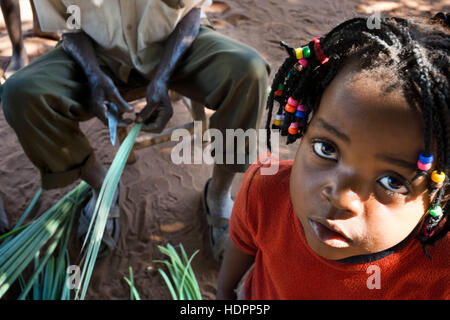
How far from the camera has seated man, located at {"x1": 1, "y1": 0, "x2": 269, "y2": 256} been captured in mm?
1815

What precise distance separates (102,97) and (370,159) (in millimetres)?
1526

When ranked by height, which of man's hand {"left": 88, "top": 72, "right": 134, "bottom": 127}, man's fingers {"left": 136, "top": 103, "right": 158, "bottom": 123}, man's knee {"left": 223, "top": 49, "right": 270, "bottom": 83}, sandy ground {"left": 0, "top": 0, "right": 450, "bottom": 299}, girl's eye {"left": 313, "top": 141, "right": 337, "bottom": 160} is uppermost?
girl's eye {"left": 313, "top": 141, "right": 337, "bottom": 160}

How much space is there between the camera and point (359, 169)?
2.47 feet

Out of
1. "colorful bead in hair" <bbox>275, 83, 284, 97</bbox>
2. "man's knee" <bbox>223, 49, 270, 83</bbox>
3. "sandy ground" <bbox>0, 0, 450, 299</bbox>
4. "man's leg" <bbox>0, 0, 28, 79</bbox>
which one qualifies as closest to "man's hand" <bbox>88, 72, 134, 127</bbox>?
"man's knee" <bbox>223, 49, 270, 83</bbox>

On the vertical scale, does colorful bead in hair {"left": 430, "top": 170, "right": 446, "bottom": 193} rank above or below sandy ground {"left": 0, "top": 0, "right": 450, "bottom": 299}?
above

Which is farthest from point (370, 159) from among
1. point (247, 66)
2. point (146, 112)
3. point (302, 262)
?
point (146, 112)

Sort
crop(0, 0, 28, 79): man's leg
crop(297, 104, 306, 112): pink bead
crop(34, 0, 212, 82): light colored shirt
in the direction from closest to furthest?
crop(297, 104, 306, 112): pink bead, crop(34, 0, 212, 82): light colored shirt, crop(0, 0, 28, 79): man's leg

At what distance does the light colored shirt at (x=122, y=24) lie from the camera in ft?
6.62

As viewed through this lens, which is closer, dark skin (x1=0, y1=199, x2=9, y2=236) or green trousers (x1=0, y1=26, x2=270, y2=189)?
green trousers (x1=0, y1=26, x2=270, y2=189)

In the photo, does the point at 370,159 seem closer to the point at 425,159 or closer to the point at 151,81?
the point at 425,159

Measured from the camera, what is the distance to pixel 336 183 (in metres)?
0.79

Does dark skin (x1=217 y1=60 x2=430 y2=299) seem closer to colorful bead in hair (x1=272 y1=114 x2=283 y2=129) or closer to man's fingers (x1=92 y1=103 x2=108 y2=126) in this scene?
colorful bead in hair (x1=272 y1=114 x2=283 y2=129)

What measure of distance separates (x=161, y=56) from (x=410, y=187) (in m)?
1.69

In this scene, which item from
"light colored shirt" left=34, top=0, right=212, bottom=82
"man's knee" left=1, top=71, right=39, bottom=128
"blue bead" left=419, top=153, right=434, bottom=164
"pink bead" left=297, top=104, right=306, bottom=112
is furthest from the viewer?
"light colored shirt" left=34, top=0, right=212, bottom=82
